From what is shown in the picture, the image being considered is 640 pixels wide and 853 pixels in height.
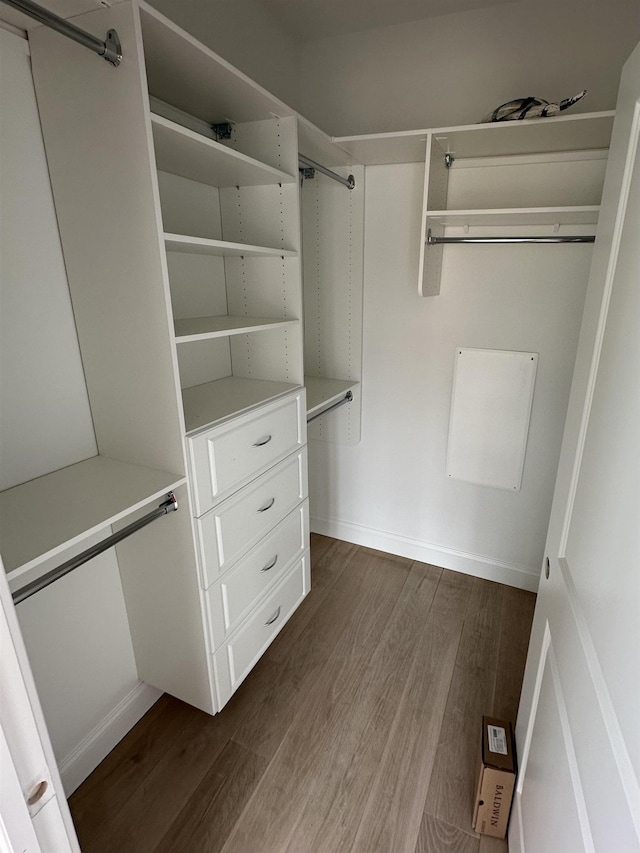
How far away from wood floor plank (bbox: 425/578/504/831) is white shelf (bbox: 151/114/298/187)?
83.0 inches

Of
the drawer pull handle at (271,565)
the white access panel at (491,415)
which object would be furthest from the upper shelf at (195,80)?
the drawer pull handle at (271,565)

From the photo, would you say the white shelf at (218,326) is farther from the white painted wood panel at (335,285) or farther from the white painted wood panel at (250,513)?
the white painted wood panel at (335,285)

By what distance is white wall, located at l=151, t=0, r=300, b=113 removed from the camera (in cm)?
161

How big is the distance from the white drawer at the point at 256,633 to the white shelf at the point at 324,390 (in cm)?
70

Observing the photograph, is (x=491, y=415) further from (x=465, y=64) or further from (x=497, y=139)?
(x=465, y=64)

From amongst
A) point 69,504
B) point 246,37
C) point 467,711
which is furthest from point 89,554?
point 246,37

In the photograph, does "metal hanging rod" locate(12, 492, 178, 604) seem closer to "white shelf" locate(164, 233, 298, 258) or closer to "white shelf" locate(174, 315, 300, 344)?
"white shelf" locate(174, 315, 300, 344)

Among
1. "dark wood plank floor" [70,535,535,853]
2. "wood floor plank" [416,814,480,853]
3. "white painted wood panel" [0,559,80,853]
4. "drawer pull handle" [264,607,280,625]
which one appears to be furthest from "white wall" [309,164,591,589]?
"white painted wood panel" [0,559,80,853]

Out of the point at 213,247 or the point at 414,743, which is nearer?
the point at 213,247

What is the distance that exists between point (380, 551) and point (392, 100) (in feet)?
7.82

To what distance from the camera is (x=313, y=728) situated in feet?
5.65

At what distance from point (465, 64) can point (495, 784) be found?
2658 mm

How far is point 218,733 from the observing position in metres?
1.70

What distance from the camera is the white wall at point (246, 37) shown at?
1606 millimetres
